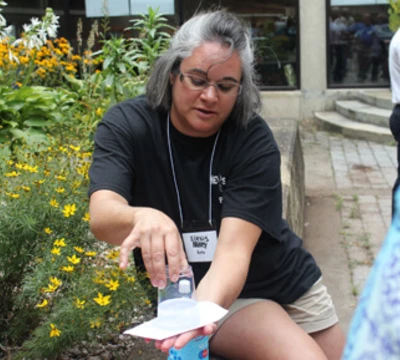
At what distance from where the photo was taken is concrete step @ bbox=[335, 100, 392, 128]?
415 inches

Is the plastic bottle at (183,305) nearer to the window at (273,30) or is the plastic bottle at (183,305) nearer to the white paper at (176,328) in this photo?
the white paper at (176,328)

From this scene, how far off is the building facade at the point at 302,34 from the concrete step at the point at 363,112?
0.34 m

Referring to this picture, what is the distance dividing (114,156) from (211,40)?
0.49m

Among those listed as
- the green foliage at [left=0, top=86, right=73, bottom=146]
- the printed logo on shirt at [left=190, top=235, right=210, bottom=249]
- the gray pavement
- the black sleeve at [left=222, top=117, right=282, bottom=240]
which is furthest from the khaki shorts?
the green foliage at [left=0, top=86, right=73, bottom=146]

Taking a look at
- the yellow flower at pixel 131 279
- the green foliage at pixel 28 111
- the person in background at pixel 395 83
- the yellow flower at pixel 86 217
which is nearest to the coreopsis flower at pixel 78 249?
the yellow flower at pixel 86 217

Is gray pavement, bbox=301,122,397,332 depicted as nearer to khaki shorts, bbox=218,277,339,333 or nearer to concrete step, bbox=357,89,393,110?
concrete step, bbox=357,89,393,110

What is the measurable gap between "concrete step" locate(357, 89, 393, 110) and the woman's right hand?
9.43 m

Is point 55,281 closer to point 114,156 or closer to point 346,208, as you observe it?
point 114,156

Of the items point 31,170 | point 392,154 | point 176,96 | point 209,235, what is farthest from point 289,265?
point 392,154

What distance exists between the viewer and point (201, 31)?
2416mm

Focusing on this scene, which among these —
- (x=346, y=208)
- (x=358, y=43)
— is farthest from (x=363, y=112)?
(x=346, y=208)

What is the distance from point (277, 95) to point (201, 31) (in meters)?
→ 9.59

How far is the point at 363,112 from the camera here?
10.8 meters

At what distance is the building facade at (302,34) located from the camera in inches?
462
